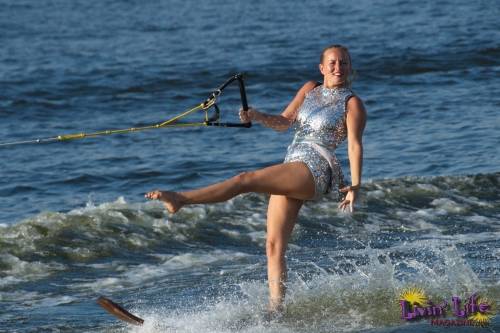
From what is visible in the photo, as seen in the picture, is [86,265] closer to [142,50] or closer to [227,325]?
[227,325]

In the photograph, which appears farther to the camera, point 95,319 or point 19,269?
point 19,269

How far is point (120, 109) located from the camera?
18.5 m

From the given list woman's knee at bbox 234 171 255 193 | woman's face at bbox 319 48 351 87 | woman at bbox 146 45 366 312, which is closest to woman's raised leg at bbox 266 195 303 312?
woman at bbox 146 45 366 312

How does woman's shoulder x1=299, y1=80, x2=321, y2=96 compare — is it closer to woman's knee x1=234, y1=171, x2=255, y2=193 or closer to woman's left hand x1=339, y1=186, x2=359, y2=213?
woman's left hand x1=339, y1=186, x2=359, y2=213

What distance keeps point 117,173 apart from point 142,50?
1068cm

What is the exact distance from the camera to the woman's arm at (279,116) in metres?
7.75

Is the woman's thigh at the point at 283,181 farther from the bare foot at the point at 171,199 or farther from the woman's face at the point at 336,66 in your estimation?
the woman's face at the point at 336,66

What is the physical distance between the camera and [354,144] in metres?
7.57

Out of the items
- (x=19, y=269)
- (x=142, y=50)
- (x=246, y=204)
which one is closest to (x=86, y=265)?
(x=19, y=269)

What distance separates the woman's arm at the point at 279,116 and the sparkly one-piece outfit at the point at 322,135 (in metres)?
0.09

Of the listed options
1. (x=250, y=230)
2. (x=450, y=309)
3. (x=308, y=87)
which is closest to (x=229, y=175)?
(x=250, y=230)

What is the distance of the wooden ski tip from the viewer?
751 cm

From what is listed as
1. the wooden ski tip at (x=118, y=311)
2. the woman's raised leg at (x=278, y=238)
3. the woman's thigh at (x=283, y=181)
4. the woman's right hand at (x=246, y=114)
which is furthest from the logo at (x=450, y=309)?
the wooden ski tip at (x=118, y=311)

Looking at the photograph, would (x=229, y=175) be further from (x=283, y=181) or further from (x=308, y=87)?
(x=283, y=181)
